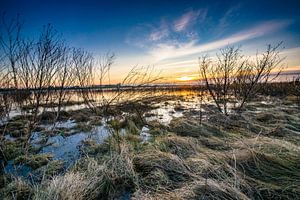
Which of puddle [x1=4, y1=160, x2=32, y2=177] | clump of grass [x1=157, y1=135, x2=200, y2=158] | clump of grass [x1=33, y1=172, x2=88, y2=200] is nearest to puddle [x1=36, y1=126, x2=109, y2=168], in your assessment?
puddle [x1=4, y1=160, x2=32, y2=177]

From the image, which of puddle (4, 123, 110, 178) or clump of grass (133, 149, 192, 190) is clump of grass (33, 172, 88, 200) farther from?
puddle (4, 123, 110, 178)

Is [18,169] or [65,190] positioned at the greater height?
[65,190]

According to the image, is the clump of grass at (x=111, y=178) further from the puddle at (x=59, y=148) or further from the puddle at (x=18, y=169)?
the puddle at (x=18, y=169)

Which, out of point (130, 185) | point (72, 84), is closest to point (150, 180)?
point (130, 185)

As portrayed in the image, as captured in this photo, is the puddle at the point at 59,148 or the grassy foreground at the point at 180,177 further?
the puddle at the point at 59,148

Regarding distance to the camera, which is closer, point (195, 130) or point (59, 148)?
point (59, 148)

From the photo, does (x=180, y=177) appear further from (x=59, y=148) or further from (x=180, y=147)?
(x=59, y=148)

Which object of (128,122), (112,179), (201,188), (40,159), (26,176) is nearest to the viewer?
(201,188)

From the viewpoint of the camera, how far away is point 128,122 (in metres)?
7.78

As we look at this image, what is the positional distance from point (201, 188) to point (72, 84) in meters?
5.41

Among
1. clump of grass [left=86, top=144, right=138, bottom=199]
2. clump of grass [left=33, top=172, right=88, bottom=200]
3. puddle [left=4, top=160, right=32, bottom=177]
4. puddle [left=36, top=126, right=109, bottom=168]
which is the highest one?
clump of grass [left=33, top=172, right=88, bottom=200]

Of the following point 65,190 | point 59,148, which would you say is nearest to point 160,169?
point 65,190

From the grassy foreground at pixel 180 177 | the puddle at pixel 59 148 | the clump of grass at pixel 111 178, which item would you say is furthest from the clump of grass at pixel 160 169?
the puddle at pixel 59 148

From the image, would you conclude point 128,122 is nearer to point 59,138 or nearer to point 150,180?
point 59,138
